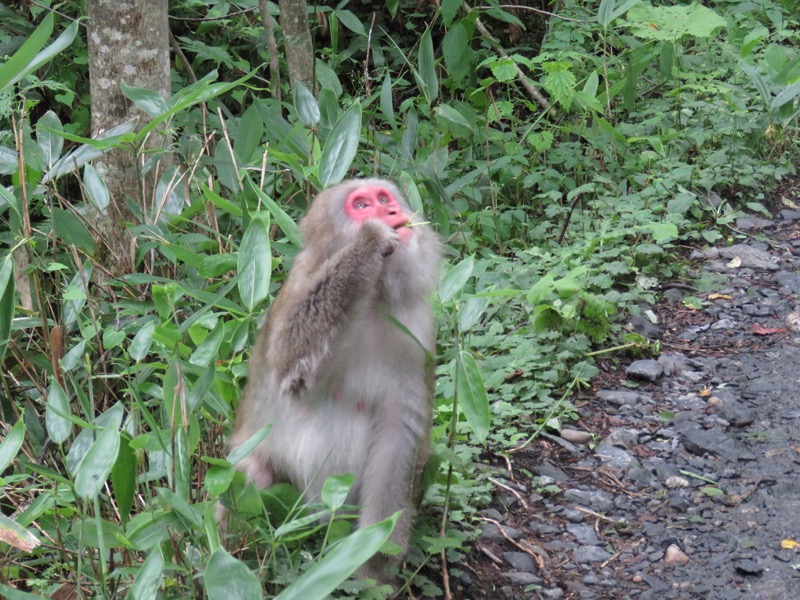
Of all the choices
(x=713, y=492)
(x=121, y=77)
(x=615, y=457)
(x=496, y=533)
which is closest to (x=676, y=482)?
(x=713, y=492)

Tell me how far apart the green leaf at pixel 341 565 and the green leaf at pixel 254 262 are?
3.94 feet

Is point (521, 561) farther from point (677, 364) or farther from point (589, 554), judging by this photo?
point (677, 364)

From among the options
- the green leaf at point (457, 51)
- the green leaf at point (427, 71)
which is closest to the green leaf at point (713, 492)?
the green leaf at point (427, 71)

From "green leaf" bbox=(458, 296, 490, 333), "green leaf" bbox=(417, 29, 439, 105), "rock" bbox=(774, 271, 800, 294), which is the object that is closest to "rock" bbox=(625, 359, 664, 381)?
"rock" bbox=(774, 271, 800, 294)

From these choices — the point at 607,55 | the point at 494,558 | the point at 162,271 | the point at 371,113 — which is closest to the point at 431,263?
the point at 494,558

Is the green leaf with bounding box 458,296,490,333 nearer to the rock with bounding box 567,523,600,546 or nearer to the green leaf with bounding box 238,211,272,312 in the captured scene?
the green leaf with bounding box 238,211,272,312

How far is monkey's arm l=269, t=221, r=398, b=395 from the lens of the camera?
2836mm

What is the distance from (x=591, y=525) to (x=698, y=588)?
0.46m

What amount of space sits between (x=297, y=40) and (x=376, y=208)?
3146 millimetres

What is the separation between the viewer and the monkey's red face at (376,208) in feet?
9.84

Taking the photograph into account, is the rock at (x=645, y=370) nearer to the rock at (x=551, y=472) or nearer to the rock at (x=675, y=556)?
the rock at (x=551, y=472)

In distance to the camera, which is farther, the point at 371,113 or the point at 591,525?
the point at 371,113

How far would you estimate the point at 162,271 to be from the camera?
443 cm

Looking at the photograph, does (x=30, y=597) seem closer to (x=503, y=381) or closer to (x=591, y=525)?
(x=591, y=525)
